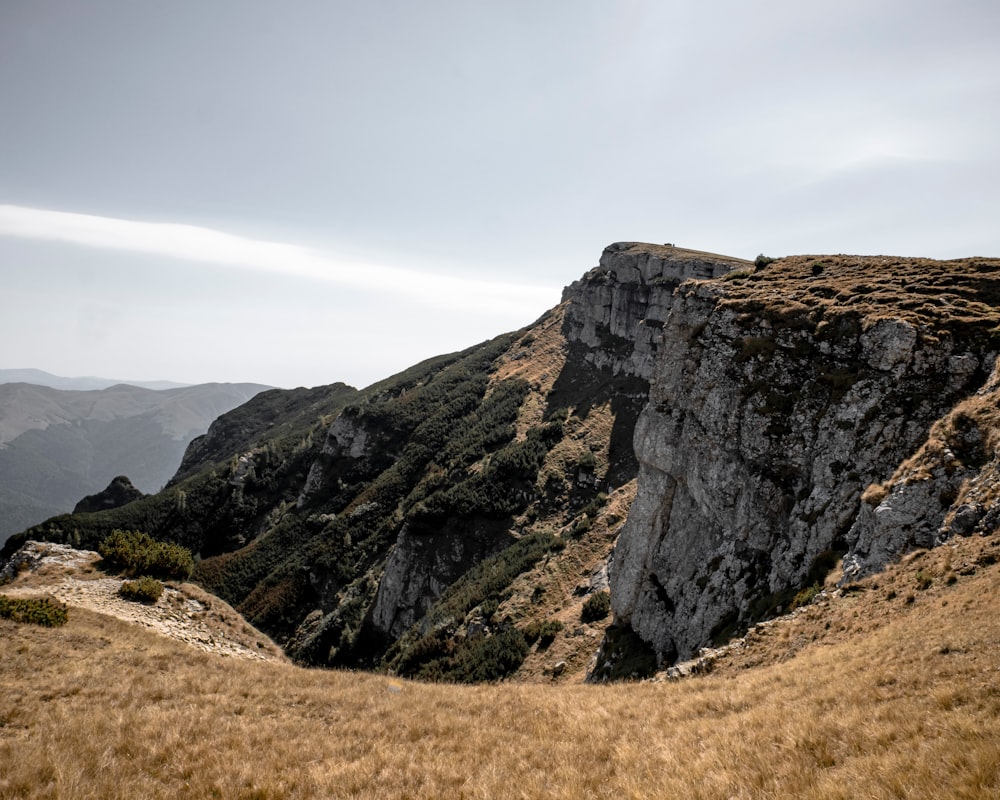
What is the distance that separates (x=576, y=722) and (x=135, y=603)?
22.8 m

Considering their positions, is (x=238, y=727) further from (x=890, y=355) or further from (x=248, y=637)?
(x=890, y=355)

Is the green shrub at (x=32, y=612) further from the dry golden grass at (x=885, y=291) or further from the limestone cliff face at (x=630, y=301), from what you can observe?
the limestone cliff face at (x=630, y=301)

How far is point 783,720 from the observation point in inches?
398

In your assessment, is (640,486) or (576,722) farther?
(640,486)

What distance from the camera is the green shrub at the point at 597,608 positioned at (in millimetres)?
36188

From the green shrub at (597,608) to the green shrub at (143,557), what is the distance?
87.1ft

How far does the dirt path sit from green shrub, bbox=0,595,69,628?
2534 millimetres

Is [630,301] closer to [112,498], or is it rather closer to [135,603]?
[135,603]

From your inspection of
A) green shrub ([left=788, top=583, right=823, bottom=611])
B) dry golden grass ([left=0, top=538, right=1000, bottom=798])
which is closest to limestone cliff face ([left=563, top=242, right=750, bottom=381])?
green shrub ([left=788, top=583, right=823, bottom=611])

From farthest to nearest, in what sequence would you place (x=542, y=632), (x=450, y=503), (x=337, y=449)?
(x=337, y=449)
(x=450, y=503)
(x=542, y=632)

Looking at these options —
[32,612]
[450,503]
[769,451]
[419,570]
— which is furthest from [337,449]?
[769,451]

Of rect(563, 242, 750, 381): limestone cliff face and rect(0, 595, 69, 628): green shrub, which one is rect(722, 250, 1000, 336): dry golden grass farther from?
rect(0, 595, 69, 628): green shrub

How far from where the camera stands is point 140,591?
24.1m

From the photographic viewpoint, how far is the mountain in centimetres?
1992
